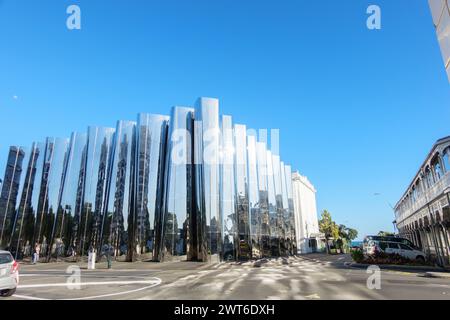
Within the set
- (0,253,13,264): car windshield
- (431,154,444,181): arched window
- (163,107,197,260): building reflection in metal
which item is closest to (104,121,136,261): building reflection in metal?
(163,107,197,260): building reflection in metal

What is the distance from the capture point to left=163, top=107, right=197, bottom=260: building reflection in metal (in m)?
28.1

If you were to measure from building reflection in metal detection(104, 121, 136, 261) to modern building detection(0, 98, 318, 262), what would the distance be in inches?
4.2

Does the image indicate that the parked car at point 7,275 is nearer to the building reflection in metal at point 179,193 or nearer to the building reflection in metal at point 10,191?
the building reflection in metal at point 179,193

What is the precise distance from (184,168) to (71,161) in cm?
1487

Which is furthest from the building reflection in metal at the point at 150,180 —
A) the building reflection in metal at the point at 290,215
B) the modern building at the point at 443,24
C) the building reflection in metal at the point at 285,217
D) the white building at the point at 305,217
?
the white building at the point at 305,217

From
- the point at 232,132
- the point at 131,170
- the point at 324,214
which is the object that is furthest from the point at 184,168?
the point at 324,214

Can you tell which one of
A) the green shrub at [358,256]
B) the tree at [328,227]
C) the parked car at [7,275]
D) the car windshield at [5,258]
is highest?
the tree at [328,227]

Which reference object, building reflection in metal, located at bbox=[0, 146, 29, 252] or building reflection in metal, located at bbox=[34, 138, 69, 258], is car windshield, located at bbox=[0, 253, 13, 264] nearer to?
building reflection in metal, located at bbox=[34, 138, 69, 258]

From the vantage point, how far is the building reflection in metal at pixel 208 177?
1097 inches

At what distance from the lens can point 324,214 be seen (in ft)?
209

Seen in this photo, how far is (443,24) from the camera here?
221 inches

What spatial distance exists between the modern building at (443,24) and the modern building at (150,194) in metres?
24.4

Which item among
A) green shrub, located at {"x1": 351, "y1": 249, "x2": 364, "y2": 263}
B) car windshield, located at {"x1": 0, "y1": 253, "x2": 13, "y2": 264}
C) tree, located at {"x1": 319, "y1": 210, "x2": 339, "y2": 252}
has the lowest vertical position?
green shrub, located at {"x1": 351, "y1": 249, "x2": 364, "y2": 263}

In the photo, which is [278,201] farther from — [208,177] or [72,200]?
[72,200]
